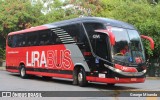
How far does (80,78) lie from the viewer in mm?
18359

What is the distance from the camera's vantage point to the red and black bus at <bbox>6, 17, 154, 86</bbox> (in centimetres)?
1656

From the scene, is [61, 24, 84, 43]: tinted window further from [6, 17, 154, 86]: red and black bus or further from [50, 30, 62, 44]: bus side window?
[50, 30, 62, 44]: bus side window

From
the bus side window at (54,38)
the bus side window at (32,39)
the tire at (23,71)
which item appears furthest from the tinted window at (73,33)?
the tire at (23,71)

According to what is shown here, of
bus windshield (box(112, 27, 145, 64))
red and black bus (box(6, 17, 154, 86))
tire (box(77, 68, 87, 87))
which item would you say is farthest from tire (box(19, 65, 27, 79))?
bus windshield (box(112, 27, 145, 64))

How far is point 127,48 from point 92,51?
1745mm

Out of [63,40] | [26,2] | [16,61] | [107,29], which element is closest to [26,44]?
[16,61]

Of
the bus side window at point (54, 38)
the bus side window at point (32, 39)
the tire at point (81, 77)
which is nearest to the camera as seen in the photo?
the tire at point (81, 77)

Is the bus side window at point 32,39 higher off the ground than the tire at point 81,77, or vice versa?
the bus side window at point 32,39

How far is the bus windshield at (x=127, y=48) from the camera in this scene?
16.6 m

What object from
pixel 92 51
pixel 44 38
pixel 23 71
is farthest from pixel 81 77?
pixel 23 71

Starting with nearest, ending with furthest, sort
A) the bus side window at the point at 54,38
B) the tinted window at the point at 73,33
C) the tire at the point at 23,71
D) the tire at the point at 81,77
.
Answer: the tire at the point at 81,77
the tinted window at the point at 73,33
the bus side window at the point at 54,38
the tire at the point at 23,71

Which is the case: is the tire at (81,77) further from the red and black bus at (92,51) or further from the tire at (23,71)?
the tire at (23,71)

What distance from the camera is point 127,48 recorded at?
16.8m

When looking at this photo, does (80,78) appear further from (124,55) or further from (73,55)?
(124,55)
